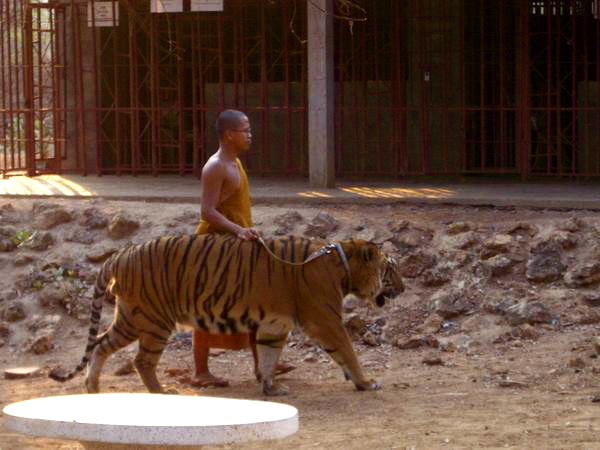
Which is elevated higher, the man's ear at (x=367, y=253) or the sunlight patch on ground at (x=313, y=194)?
the sunlight patch on ground at (x=313, y=194)

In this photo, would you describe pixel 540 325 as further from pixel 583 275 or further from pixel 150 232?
pixel 150 232

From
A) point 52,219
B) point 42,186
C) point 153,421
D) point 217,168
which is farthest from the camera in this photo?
point 42,186

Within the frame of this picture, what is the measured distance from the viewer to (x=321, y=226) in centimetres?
1103

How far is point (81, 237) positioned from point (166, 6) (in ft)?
10.7

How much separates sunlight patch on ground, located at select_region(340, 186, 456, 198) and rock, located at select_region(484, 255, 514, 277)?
5.52ft

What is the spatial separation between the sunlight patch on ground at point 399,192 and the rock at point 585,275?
6.64ft

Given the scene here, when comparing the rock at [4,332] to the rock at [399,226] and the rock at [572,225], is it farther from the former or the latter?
the rock at [572,225]

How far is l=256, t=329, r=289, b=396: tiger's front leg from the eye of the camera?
8.14 metres

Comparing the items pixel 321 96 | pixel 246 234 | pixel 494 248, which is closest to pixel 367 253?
pixel 246 234

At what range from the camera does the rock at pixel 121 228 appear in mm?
11281

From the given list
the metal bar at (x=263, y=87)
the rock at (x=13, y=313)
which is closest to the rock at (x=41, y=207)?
the rock at (x=13, y=313)

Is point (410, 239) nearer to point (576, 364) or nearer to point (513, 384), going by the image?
point (576, 364)

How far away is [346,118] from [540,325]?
5.64 meters

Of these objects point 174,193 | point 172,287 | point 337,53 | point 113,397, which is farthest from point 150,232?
point 113,397
